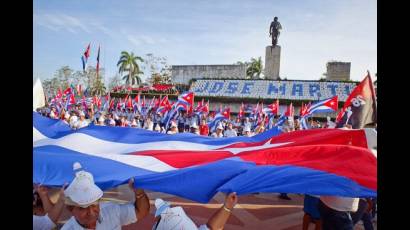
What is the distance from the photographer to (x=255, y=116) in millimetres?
17328

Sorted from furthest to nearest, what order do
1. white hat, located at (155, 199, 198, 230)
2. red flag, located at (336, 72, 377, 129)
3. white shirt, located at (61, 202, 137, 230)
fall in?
red flag, located at (336, 72, 377, 129)
white shirt, located at (61, 202, 137, 230)
white hat, located at (155, 199, 198, 230)

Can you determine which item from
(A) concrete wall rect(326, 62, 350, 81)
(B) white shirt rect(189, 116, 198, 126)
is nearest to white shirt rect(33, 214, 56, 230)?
(B) white shirt rect(189, 116, 198, 126)

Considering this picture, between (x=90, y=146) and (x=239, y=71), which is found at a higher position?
(x=239, y=71)

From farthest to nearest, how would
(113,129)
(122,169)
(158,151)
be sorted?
(113,129)
(158,151)
(122,169)

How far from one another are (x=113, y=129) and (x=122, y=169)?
2.28 metres

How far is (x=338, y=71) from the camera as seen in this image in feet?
111

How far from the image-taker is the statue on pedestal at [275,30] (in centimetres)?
3244

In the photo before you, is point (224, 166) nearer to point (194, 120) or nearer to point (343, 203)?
point (343, 203)

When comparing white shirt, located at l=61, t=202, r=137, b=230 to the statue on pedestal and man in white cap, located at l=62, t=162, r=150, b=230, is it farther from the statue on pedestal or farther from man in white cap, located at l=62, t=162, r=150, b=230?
the statue on pedestal

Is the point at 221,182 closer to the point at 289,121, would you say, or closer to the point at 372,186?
the point at 372,186

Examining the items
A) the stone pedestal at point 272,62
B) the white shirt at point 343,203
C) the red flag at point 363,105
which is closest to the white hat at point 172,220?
the white shirt at point 343,203

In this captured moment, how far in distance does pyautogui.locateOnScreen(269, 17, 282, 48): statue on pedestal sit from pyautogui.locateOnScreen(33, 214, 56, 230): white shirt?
31743mm

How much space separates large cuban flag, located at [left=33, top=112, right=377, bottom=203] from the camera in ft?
10.5

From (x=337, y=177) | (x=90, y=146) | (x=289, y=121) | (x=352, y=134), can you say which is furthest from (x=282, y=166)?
(x=289, y=121)
